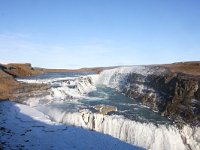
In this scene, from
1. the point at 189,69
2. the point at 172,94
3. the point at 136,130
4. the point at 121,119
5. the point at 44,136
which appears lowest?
the point at 136,130

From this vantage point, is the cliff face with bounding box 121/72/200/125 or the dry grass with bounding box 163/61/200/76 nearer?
the cliff face with bounding box 121/72/200/125

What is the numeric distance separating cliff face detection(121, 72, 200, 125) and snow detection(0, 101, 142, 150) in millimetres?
6399

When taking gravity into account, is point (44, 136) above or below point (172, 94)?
below

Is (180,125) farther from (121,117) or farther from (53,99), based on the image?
(53,99)

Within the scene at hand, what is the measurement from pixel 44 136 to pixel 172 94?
12.9 metres

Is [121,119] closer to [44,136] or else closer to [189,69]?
[44,136]

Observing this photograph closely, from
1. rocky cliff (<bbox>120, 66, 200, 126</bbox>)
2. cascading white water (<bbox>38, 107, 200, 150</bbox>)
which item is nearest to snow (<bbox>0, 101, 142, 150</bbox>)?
cascading white water (<bbox>38, 107, 200, 150</bbox>)

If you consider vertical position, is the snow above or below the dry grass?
below

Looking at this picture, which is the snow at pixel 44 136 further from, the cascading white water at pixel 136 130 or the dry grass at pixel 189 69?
the dry grass at pixel 189 69

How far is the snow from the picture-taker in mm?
16031

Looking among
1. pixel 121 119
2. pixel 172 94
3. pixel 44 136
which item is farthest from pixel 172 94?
pixel 44 136

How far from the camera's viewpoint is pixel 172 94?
2636 centimetres

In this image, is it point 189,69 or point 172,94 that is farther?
point 189,69

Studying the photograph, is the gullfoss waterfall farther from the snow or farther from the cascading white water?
the snow
